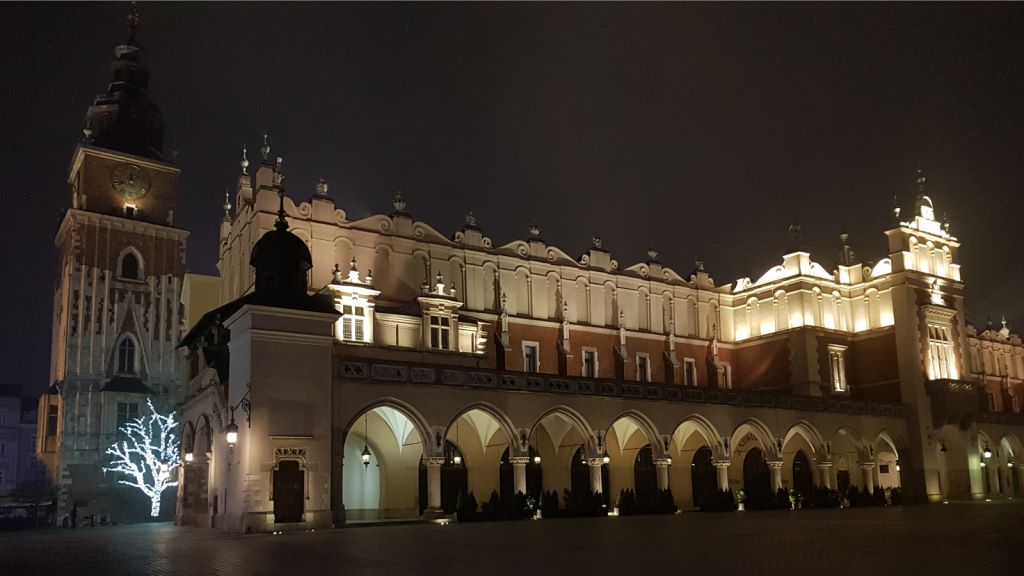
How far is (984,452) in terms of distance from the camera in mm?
54156

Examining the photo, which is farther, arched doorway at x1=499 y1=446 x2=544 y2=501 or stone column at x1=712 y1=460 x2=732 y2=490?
arched doorway at x1=499 y1=446 x2=544 y2=501

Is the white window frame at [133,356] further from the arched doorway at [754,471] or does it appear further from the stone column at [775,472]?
the stone column at [775,472]

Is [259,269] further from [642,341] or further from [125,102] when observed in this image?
[125,102]

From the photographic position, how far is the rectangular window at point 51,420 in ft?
179

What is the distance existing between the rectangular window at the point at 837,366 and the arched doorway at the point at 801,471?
4808 millimetres

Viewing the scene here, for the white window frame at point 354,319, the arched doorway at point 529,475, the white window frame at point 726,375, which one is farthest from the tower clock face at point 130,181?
the white window frame at point 726,375

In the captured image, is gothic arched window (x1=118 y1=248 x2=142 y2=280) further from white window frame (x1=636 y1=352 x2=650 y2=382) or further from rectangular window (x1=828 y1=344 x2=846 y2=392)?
rectangular window (x1=828 y1=344 x2=846 y2=392)

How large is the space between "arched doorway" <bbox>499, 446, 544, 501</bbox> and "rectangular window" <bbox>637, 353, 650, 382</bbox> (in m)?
10.5

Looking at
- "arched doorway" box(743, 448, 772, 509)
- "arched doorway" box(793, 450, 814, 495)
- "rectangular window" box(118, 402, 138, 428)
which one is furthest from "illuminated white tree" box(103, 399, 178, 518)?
"arched doorway" box(793, 450, 814, 495)

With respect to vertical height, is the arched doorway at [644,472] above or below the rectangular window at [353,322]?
below

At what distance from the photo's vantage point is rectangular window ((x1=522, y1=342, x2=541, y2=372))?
156 ft

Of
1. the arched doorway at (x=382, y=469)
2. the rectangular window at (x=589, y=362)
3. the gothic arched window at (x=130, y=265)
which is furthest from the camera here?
the gothic arched window at (x=130, y=265)

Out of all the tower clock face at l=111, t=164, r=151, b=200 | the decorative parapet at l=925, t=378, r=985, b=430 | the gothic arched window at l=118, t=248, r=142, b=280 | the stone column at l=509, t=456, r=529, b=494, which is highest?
the tower clock face at l=111, t=164, r=151, b=200

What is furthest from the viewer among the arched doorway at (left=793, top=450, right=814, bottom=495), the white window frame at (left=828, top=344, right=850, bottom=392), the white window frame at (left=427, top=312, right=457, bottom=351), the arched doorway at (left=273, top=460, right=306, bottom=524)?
the white window frame at (left=828, top=344, right=850, bottom=392)
